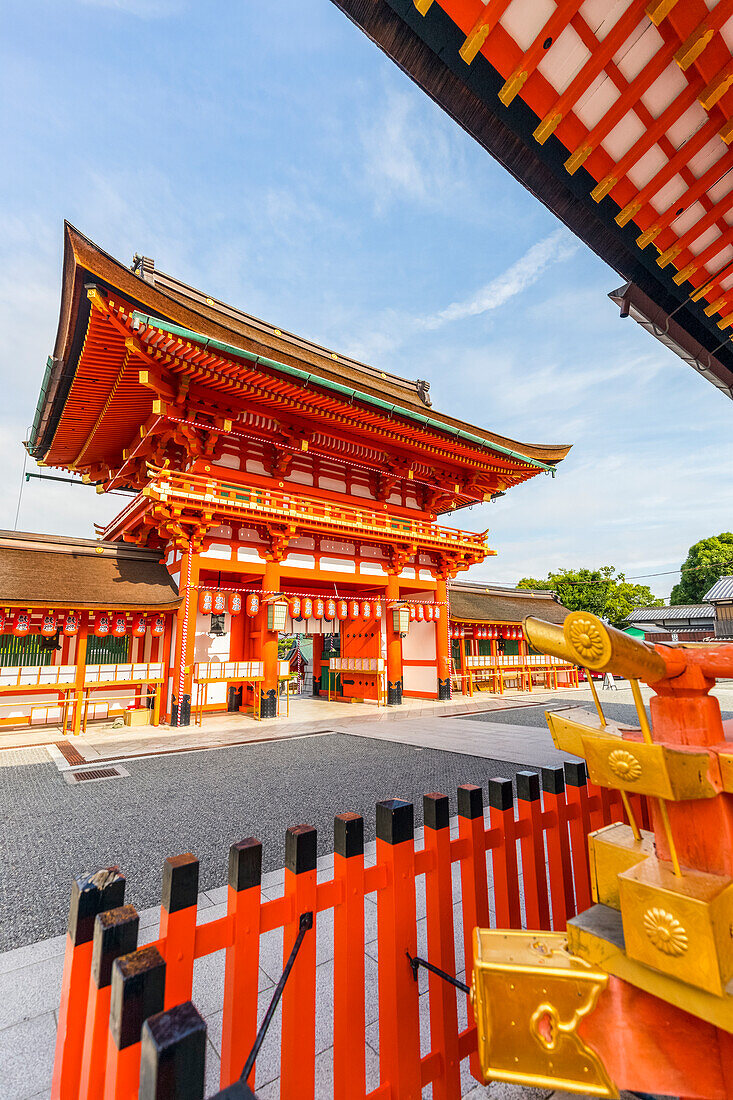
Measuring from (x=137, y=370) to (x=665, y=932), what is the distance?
10147mm

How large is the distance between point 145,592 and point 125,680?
72.3 inches

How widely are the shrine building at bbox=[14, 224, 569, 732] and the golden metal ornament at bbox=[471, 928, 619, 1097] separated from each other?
28.7 feet

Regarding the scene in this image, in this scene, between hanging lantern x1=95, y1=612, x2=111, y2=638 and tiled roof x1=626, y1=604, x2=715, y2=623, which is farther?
tiled roof x1=626, y1=604, x2=715, y2=623

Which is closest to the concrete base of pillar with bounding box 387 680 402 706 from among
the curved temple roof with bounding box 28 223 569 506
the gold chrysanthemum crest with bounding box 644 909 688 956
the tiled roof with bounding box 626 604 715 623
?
the curved temple roof with bounding box 28 223 569 506

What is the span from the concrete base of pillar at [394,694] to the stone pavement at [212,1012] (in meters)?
10.3

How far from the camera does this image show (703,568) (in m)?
36.8

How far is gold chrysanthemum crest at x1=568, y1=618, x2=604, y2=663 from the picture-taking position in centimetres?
77

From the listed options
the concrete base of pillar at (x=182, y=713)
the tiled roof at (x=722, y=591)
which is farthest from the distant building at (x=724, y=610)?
the concrete base of pillar at (x=182, y=713)

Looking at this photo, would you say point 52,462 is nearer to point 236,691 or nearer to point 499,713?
point 236,691

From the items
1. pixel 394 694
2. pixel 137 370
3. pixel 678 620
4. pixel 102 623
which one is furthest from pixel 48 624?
pixel 678 620

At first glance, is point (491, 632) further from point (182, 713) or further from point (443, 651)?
point (182, 713)

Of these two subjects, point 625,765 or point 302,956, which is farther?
point 302,956

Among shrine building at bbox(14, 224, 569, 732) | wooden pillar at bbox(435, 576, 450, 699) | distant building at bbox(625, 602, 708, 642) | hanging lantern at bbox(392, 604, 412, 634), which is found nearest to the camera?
shrine building at bbox(14, 224, 569, 732)

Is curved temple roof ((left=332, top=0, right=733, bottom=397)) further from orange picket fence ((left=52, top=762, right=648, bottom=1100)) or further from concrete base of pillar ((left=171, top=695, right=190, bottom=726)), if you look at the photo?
concrete base of pillar ((left=171, top=695, right=190, bottom=726))
